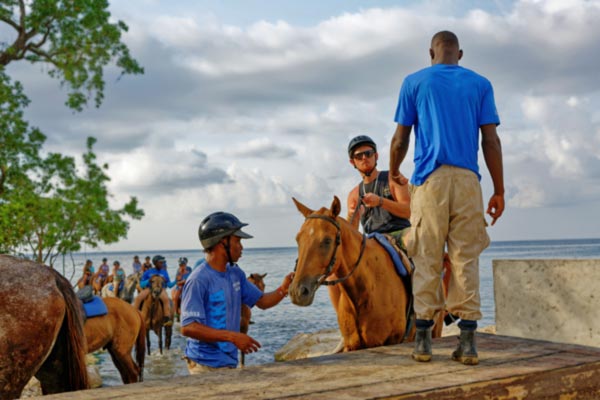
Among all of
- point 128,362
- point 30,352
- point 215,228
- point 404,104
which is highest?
point 404,104

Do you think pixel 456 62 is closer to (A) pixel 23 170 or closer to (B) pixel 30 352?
(B) pixel 30 352

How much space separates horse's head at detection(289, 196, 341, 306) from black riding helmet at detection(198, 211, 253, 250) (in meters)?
0.60

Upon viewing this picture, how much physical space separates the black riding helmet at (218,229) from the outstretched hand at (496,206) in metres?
1.92

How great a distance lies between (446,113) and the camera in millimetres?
4066

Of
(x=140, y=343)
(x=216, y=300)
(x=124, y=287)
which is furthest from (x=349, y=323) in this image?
(x=124, y=287)

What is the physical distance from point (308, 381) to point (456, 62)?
2.36 m

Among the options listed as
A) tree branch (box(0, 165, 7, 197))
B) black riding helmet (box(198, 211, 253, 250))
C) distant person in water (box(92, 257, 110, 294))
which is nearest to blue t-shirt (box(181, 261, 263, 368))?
black riding helmet (box(198, 211, 253, 250))

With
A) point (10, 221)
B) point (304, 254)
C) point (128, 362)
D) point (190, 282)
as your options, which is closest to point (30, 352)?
point (190, 282)

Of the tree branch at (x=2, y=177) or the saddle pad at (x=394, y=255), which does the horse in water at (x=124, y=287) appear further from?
the saddle pad at (x=394, y=255)

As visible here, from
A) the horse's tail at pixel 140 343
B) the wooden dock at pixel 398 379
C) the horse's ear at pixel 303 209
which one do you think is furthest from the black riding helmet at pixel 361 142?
the horse's tail at pixel 140 343

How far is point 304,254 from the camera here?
4.49 metres

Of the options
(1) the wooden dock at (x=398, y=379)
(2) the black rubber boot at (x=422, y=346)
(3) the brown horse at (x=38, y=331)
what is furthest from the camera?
(3) the brown horse at (x=38, y=331)

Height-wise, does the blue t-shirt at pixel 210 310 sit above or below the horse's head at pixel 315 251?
below

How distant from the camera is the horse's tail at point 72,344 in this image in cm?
518
